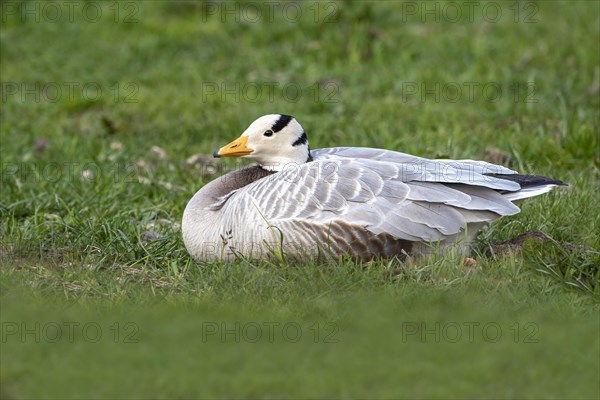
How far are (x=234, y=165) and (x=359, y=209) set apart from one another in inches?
110

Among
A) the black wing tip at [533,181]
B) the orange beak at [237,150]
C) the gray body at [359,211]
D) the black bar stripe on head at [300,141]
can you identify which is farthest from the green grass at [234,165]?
the black bar stripe on head at [300,141]

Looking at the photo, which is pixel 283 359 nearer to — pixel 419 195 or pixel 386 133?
pixel 419 195

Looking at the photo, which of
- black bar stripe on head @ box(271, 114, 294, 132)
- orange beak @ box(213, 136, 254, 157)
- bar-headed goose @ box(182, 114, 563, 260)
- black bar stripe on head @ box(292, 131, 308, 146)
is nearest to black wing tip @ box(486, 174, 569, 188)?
bar-headed goose @ box(182, 114, 563, 260)

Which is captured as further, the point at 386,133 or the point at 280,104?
the point at 280,104

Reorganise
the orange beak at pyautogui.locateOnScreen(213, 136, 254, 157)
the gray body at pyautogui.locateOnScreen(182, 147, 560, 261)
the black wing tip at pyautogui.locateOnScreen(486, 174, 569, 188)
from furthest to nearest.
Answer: the orange beak at pyautogui.locateOnScreen(213, 136, 254, 157) → the black wing tip at pyautogui.locateOnScreen(486, 174, 569, 188) → the gray body at pyautogui.locateOnScreen(182, 147, 560, 261)

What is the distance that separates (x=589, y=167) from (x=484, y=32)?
3.80 m

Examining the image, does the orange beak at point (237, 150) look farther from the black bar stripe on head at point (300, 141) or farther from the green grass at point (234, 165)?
the green grass at point (234, 165)

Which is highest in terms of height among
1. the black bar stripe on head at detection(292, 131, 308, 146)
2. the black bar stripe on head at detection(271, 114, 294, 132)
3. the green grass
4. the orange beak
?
the black bar stripe on head at detection(271, 114, 294, 132)

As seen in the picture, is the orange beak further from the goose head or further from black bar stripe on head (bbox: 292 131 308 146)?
black bar stripe on head (bbox: 292 131 308 146)

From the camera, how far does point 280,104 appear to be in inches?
389

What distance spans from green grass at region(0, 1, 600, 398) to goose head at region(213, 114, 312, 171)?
2.39 ft

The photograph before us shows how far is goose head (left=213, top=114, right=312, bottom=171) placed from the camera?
635cm

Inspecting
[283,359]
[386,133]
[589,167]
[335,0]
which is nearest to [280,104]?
[386,133]

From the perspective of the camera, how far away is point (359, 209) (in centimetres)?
584
